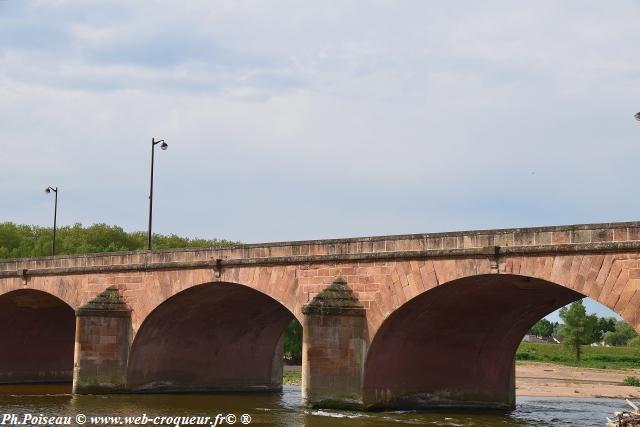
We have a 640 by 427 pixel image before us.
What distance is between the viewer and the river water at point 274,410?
84.2 feet

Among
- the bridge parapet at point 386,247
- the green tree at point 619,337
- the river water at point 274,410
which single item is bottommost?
the river water at point 274,410

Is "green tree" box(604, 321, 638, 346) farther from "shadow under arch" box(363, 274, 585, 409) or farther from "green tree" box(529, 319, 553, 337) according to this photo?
"shadow under arch" box(363, 274, 585, 409)

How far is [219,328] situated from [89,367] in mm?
5861

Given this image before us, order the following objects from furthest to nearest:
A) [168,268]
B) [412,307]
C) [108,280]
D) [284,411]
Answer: [108,280] < [168,268] < [284,411] < [412,307]

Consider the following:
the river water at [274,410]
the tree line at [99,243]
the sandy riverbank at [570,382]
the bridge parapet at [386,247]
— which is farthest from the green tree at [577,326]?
the bridge parapet at [386,247]

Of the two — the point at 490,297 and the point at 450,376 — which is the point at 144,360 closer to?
the point at 450,376

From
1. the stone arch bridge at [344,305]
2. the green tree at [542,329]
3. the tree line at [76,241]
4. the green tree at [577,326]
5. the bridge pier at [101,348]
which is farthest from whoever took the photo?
the green tree at [542,329]

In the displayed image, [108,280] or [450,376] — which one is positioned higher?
[108,280]

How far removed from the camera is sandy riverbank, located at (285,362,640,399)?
39625mm

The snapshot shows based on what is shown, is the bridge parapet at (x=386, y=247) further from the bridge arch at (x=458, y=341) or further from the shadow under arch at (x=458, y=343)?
the shadow under arch at (x=458, y=343)

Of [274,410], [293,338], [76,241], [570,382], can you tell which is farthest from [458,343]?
[76,241]

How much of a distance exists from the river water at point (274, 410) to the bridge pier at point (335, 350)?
556 millimetres

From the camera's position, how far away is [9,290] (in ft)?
131

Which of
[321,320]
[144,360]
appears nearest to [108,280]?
[144,360]
